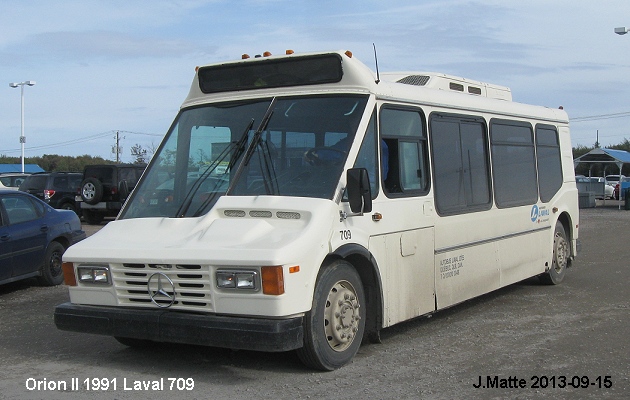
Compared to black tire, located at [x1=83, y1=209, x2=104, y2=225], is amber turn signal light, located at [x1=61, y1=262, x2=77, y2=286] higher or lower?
lower

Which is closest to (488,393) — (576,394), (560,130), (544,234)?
(576,394)

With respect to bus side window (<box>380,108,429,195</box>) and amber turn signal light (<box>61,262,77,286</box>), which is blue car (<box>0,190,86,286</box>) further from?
bus side window (<box>380,108,429,195</box>)

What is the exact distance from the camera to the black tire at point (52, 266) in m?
12.2

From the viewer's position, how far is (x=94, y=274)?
6.79m

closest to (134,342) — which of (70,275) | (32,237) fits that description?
(70,275)

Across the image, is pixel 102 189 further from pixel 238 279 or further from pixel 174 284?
pixel 238 279

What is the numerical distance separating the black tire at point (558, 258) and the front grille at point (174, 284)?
6649 millimetres

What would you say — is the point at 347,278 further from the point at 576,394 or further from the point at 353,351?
the point at 576,394

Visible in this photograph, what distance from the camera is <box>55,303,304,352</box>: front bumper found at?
19.8 ft

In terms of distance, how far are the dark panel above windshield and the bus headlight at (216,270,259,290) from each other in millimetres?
2205

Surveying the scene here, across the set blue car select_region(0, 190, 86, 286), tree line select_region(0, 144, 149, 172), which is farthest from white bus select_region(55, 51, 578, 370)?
tree line select_region(0, 144, 149, 172)

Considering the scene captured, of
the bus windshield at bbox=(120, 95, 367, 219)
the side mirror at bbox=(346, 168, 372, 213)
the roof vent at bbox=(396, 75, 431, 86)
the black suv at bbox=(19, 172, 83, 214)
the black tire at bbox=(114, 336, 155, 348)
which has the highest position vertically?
the black suv at bbox=(19, 172, 83, 214)

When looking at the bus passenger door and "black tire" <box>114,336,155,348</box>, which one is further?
"black tire" <box>114,336,155,348</box>

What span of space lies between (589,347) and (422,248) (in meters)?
1.86
